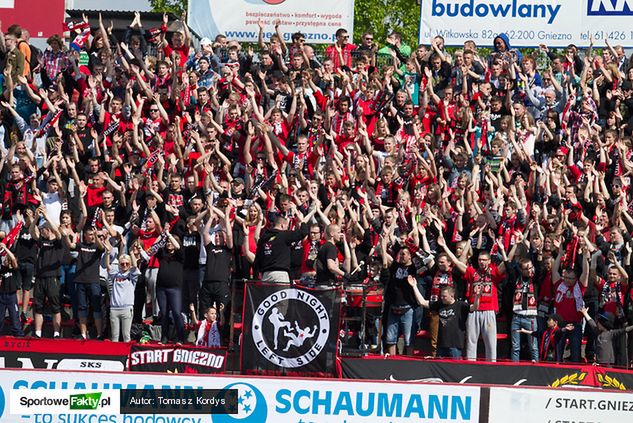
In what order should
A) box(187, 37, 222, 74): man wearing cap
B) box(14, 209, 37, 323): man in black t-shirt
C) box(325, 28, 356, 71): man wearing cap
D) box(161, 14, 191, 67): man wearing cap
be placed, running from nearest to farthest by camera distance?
box(14, 209, 37, 323): man in black t-shirt, box(187, 37, 222, 74): man wearing cap, box(325, 28, 356, 71): man wearing cap, box(161, 14, 191, 67): man wearing cap

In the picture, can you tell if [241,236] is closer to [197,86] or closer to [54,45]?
[197,86]

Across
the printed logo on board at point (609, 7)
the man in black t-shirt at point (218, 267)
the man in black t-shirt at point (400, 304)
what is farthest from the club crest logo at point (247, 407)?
the printed logo on board at point (609, 7)

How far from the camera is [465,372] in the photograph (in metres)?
16.5

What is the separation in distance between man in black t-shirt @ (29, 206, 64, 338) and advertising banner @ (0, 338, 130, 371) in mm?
1689

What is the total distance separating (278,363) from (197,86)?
8675 mm

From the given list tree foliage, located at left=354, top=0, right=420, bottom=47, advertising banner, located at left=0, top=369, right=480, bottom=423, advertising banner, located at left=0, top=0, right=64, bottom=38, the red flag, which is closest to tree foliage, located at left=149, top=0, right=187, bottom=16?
tree foliage, located at left=354, top=0, right=420, bottom=47

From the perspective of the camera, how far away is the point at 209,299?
59.9 ft

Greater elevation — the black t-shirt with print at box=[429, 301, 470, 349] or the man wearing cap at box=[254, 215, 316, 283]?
the man wearing cap at box=[254, 215, 316, 283]

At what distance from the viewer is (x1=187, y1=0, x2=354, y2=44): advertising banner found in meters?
26.2

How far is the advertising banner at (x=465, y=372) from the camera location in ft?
53.4

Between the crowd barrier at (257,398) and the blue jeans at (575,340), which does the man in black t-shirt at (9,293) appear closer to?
the crowd barrier at (257,398)

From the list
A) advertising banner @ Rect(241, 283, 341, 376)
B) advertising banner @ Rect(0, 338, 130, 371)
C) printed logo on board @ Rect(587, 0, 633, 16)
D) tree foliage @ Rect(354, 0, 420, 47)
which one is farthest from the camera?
tree foliage @ Rect(354, 0, 420, 47)

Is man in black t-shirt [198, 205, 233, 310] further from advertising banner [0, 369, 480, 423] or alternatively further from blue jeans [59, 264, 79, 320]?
advertising banner [0, 369, 480, 423]

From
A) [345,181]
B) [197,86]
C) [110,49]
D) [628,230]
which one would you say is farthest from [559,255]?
[110,49]
